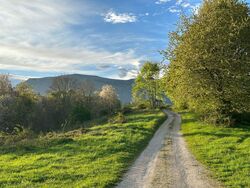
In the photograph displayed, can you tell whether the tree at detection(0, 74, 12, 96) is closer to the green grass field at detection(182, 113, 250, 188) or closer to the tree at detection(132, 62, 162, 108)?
the tree at detection(132, 62, 162, 108)

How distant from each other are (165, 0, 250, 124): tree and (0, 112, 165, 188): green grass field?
41.1ft

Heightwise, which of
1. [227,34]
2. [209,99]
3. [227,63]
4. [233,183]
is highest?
[227,34]

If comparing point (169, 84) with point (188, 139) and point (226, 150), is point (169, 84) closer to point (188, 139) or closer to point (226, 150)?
point (188, 139)

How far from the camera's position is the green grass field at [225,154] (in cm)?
1698

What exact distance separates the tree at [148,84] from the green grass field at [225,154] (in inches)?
2718

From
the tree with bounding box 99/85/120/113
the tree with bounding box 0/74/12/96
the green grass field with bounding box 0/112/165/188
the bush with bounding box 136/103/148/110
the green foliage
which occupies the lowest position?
the green grass field with bounding box 0/112/165/188

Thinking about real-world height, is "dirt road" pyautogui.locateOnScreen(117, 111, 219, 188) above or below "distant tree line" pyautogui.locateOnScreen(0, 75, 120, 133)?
below

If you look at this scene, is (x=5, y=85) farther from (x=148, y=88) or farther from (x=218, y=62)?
(x=218, y=62)

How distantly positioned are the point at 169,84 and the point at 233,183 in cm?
3355

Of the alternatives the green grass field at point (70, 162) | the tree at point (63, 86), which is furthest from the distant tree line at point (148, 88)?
the green grass field at point (70, 162)

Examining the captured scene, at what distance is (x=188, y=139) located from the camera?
32812mm

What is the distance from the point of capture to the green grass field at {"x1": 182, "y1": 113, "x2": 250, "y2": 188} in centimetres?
1698

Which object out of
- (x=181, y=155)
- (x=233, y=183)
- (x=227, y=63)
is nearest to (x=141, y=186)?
(x=233, y=183)

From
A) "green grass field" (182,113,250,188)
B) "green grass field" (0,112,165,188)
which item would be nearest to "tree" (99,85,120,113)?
"green grass field" (182,113,250,188)
